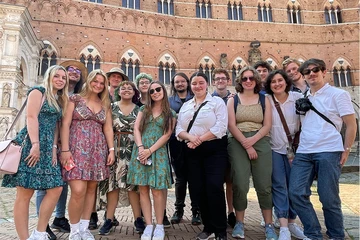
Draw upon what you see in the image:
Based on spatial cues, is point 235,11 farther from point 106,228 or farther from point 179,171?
point 106,228

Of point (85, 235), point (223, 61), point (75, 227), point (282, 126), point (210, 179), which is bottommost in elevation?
point (85, 235)

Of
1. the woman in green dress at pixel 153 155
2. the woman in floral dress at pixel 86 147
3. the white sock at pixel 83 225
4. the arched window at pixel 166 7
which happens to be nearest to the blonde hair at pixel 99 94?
the woman in floral dress at pixel 86 147

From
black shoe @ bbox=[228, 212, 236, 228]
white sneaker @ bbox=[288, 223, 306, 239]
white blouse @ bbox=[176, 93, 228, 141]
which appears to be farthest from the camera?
black shoe @ bbox=[228, 212, 236, 228]

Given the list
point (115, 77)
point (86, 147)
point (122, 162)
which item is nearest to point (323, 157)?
point (122, 162)

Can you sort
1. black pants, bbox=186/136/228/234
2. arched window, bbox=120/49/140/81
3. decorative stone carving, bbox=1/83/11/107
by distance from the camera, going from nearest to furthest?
black pants, bbox=186/136/228/234 → decorative stone carving, bbox=1/83/11/107 → arched window, bbox=120/49/140/81

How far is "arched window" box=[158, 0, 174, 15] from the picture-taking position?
1898 centimetres

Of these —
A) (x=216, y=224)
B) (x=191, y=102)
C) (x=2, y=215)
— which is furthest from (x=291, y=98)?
(x=2, y=215)

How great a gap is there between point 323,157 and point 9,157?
11.5ft

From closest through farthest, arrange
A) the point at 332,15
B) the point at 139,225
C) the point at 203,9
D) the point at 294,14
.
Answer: the point at 139,225 → the point at 203,9 → the point at 294,14 → the point at 332,15

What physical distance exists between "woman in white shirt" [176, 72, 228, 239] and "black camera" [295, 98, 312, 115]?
38.1 inches

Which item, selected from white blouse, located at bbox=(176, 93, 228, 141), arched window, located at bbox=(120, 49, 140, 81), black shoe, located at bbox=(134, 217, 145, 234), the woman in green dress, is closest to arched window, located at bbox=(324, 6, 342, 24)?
arched window, located at bbox=(120, 49, 140, 81)

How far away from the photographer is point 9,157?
268cm

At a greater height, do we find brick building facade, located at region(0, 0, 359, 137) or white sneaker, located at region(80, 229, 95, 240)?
brick building facade, located at region(0, 0, 359, 137)

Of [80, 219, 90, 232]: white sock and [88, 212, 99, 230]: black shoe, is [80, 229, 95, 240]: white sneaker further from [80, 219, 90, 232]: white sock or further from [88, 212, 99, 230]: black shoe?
[88, 212, 99, 230]: black shoe
